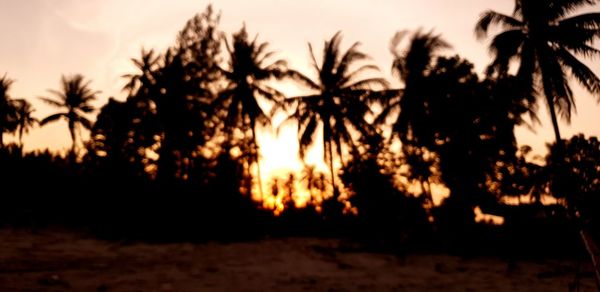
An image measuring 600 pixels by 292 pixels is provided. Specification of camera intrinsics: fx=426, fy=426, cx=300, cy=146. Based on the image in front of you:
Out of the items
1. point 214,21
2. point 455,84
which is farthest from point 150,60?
point 455,84

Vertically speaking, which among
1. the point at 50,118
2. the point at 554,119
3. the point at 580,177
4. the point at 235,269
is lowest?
the point at 235,269

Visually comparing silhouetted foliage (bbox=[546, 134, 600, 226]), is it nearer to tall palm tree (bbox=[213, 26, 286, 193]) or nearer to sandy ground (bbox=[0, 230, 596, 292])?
sandy ground (bbox=[0, 230, 596, 292])

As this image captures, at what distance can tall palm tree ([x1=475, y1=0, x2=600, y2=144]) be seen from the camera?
628 inches

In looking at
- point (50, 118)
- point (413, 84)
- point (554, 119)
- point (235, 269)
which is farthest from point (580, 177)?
point (50, 118)

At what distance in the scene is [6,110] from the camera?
3509 cm

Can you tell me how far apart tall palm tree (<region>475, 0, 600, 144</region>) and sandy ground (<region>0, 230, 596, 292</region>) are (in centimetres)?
723

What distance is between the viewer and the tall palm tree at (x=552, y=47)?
15961 mm

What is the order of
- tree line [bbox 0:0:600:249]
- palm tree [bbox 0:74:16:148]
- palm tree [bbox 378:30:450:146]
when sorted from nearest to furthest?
tree line [bbox 0:0:600:249]
palm tree [bbox 378:30:450:146]
palm tree [bbox 0:74:16:148]

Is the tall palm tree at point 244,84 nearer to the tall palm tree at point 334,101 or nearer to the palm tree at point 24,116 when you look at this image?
the tall palm tree at point 334,101

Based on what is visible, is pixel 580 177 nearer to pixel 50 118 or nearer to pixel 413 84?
pixel 413 84

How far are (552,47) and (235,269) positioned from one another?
15.3 m

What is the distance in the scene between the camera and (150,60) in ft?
87.1

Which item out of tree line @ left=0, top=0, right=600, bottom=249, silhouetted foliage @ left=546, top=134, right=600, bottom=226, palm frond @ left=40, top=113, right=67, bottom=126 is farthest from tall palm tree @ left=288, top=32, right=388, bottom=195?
palm frond @ left=40, top=113, right=67, bottom=126

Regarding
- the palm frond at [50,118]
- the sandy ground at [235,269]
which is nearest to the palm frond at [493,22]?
the sandy ground at [235,269]
